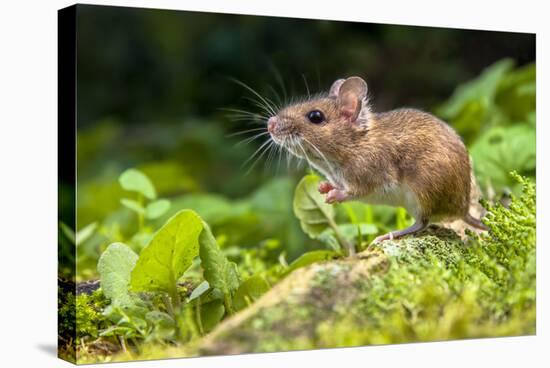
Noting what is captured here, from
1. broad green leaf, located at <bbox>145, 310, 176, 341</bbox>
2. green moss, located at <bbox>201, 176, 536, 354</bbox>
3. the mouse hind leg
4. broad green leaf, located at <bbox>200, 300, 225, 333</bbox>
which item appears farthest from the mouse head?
broad green leaf, located at <bbox>145, 310, 176, 341</bbox>

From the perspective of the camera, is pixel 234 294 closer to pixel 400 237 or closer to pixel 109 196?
pixel 400 237

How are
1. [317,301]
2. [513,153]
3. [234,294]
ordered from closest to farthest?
[317,301] → [234,294] → [513,153]

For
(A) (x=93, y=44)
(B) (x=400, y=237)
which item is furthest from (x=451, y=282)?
(A) (x=93, y=44)

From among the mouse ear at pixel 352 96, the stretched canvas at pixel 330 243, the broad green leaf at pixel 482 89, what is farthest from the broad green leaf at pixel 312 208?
the broad green leaf at pixel 482 89

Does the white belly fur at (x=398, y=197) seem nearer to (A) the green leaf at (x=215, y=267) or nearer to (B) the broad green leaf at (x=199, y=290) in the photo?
(A) the green leaf at (x=215, y=267)

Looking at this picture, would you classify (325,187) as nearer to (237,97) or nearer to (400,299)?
(400,299)

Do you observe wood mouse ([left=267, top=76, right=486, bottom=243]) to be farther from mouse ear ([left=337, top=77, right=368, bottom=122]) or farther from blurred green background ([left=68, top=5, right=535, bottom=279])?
blurred green background ([left=68, top=5, right=535, bottom=279])
